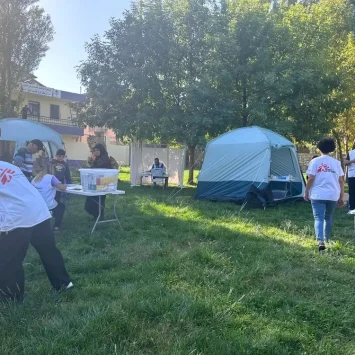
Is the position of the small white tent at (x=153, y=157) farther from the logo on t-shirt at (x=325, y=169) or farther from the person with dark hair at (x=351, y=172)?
the logo on t-shirt at (x=325, y=169)

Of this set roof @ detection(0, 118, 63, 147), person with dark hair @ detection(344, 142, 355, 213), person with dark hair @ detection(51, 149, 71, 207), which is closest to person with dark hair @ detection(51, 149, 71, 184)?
person with dark hair @ detection(51, 149, 71, 207)

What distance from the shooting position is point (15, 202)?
333 centimetres

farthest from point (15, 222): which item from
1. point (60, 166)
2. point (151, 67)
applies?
point (151, 67)

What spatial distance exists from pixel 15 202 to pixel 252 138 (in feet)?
26.0

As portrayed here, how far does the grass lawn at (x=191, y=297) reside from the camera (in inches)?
113

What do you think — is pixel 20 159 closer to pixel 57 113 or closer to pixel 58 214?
pixel 58 214

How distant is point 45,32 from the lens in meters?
18.1

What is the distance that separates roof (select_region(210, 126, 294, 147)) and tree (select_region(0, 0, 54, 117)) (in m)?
11.0

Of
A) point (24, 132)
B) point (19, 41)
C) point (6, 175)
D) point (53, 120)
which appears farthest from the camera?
point (53, 120)

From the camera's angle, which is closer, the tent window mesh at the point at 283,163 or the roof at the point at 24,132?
the tent window mesh at the point at 283,163

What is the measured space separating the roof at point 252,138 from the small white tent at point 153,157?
12.4 ft

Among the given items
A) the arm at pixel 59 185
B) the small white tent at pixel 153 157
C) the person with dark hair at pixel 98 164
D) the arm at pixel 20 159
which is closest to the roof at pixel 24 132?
the small white tent at pixel 153 157

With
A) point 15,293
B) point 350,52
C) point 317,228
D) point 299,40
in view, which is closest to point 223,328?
point 15,293

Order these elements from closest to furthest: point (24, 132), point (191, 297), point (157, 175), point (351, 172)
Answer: point (191, 297) → point (351, 172) → point (24, 132) → point (157, 175)
